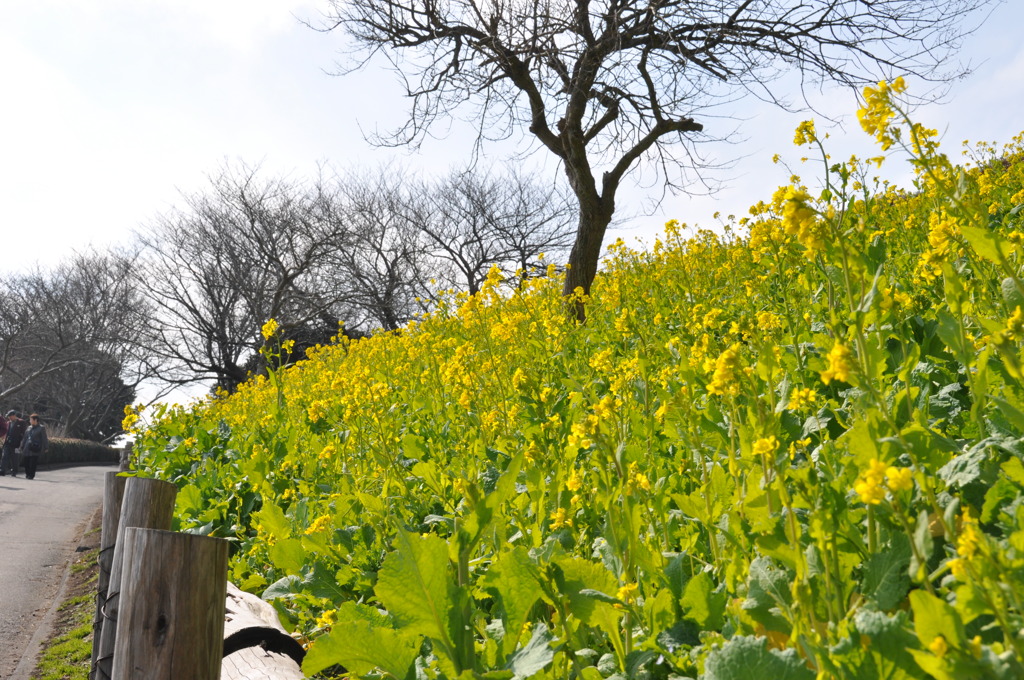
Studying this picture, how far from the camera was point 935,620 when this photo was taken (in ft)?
2.82

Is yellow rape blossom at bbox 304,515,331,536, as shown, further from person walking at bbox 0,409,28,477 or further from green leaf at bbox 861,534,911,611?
person walking at bbox 0,409,28,477

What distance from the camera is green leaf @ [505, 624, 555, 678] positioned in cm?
128

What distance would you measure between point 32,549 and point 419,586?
11420mm

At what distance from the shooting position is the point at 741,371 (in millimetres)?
1426

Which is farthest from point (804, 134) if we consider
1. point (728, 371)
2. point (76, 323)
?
point (76, 323)

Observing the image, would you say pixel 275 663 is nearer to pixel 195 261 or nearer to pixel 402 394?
pixel 402 394

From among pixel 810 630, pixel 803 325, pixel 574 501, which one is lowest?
pixel 810 630

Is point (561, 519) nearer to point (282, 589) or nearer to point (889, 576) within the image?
point (889, 576)

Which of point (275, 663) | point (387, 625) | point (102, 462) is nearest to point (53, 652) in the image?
point (275, 663)

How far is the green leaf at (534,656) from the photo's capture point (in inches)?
50.6

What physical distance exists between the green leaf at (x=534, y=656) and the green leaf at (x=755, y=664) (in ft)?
1.11

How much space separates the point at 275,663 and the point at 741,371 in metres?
1.54

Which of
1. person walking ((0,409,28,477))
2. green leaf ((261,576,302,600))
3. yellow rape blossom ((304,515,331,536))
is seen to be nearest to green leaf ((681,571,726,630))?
yellow rape blossom ((304,515,331,536))

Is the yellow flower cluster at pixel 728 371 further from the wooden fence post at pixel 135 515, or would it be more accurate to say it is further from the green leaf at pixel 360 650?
the wooden fence post at pixel 135 515
